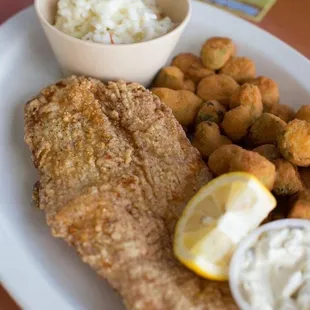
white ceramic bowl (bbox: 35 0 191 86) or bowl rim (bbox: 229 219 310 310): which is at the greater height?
bowl rim (bbox: 229 219 310 310)

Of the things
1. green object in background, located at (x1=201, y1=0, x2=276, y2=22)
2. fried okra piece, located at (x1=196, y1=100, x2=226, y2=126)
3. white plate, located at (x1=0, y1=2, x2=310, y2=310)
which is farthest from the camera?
green object in background, located at (x1=201, y1=0, x2=276, y2=22)

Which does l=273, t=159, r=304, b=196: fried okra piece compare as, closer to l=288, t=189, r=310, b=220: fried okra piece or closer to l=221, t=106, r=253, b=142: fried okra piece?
l=288, t=189, r=310, b=220: fried okra piece

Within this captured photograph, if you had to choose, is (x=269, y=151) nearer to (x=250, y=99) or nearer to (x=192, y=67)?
(x=250, y=99)

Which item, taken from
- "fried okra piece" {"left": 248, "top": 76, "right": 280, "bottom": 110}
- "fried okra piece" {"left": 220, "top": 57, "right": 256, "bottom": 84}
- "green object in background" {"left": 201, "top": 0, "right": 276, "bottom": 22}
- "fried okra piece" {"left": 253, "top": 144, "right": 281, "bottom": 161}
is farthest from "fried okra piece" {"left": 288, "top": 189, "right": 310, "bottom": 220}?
"green object in background" {"left": 201, "top": 0, "right": 276, "bottom": 22}

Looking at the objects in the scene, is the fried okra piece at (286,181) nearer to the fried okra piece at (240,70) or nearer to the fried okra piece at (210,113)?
the fried okra piece at (210,113)

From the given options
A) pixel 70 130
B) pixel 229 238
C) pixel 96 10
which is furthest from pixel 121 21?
pixel 229 238

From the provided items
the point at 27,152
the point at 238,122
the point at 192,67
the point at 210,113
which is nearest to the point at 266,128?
the point at 238,122
